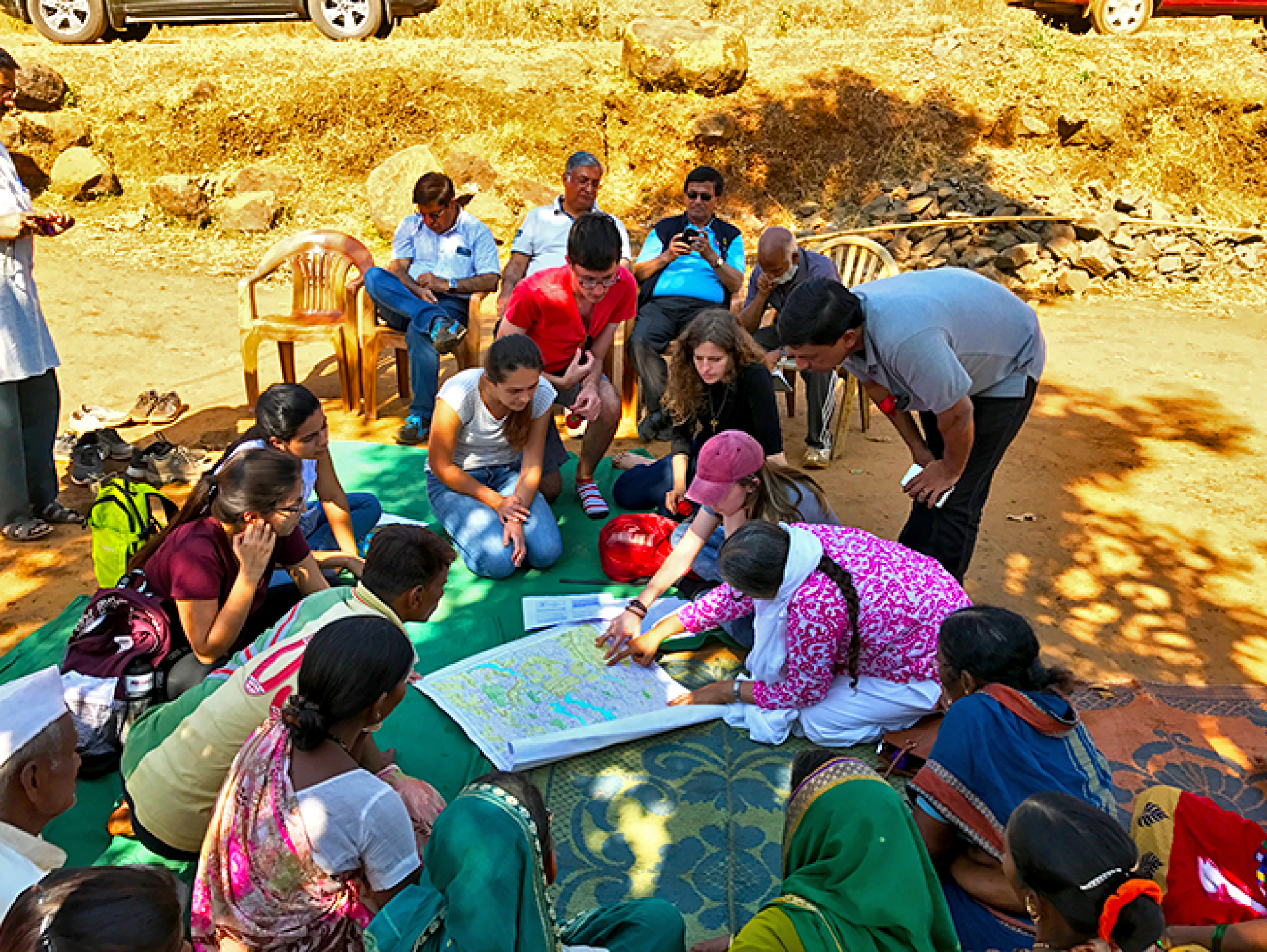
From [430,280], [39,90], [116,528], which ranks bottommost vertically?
[116,528]

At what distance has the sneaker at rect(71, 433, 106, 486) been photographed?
529 cm

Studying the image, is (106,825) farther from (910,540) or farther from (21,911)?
(910,540)

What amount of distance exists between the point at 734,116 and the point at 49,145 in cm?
796

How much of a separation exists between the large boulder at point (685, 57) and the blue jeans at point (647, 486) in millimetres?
7844

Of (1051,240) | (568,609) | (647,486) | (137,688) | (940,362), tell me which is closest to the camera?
(137,688)

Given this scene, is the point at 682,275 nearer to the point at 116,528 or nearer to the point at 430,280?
the point at 430,280

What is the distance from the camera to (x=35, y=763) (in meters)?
2.22

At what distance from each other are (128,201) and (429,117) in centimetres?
361

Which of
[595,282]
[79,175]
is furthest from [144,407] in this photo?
[79,175]

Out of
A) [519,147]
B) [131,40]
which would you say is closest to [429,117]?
[519,147]

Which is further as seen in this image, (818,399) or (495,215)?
(495,215)

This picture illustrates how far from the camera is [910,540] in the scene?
423 cm

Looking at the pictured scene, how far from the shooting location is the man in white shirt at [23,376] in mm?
4355

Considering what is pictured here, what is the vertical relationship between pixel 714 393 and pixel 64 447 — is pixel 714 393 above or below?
above
